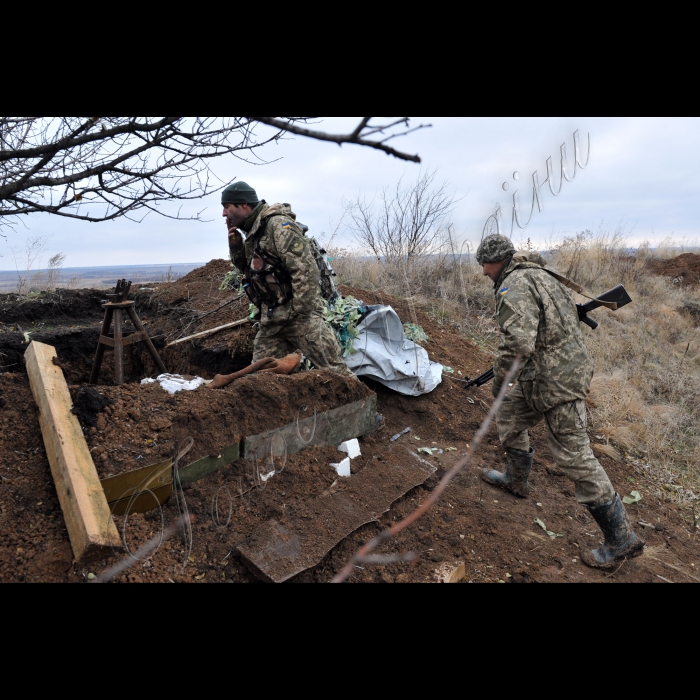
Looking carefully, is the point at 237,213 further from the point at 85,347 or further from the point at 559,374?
the point at 85,347

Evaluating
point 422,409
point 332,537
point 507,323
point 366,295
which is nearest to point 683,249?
point 366,295

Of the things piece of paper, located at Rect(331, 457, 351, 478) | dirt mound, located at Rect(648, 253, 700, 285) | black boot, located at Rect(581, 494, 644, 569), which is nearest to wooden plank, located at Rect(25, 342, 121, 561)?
piece of paper, located at Rect(331, 457, 351, 478)

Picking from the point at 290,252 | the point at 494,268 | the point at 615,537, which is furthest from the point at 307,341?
the point at 615,537

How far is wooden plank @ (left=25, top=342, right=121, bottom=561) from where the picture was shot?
2125 mm

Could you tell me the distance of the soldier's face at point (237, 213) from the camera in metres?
4.36

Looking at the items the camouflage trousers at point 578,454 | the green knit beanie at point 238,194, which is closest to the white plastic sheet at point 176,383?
the green knit beanie at point 238,194

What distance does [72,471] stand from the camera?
2309 mm

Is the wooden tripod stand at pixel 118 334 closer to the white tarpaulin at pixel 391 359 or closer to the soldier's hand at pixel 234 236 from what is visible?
the soldier's hand at pixel 234 236

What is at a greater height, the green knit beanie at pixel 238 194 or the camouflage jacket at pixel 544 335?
the green knit beanie at pixel 238 194

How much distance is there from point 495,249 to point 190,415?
2.38 m

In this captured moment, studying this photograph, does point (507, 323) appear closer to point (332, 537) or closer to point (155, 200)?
point (332, 537)

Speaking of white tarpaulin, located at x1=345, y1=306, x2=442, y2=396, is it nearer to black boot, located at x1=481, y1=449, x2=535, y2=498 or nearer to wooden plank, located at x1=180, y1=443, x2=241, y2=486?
black boot, located at x1=481, y1=449, x2=535, y2=498

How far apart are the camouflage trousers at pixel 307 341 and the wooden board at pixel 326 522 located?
42.2 inches

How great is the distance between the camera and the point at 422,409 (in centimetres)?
521
